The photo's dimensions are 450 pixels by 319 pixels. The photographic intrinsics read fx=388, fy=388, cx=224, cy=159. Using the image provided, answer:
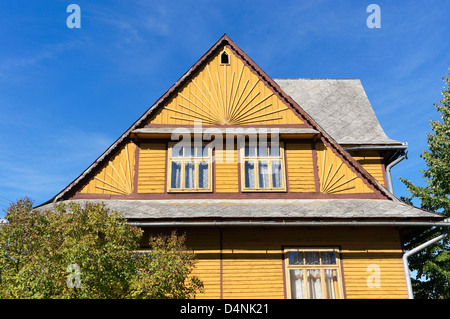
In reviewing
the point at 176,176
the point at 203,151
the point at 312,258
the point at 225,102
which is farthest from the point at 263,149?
the point at 312,258

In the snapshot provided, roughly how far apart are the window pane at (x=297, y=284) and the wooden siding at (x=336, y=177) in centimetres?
307

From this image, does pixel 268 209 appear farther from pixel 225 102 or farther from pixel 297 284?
pixel 225 102

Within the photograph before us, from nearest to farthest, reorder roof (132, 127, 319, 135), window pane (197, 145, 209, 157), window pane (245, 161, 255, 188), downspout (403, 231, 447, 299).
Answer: downspout (403, 231, 447, 299) → window pane (245, 161, 255, 188) → roof (132, 127, 319, 135) → window pane (197, 145, 209, 157)

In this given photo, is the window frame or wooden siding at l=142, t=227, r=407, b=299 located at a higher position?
the window frame

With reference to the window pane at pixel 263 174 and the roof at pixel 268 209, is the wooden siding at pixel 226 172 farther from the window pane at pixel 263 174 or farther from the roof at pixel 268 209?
the window pane at pixel 263 174

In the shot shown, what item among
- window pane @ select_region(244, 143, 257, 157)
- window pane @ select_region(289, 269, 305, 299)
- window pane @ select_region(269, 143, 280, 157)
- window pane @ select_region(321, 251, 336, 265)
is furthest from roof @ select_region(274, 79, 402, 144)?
window pane @ select_region(289, 269, 305, 299)

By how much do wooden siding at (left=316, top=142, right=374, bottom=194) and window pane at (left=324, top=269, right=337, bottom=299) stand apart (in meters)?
2.78

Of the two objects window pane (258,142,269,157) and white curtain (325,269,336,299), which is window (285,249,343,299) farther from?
window pane (258,142,269,157)

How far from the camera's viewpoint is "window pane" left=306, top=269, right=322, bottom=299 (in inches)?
466

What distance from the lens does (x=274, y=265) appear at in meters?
11.9
